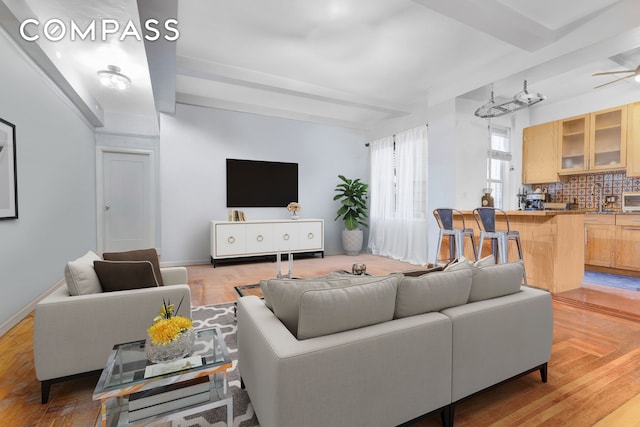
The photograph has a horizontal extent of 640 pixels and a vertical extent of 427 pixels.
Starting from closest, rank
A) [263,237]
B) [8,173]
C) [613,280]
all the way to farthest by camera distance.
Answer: [8,173], [613,280], [263,237]

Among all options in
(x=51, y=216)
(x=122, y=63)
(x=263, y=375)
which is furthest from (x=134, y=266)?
(x=122, y=63)

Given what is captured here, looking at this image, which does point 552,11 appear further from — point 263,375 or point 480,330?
point 263,375

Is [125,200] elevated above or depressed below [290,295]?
above

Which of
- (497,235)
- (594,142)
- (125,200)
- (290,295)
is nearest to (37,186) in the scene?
(125,200)

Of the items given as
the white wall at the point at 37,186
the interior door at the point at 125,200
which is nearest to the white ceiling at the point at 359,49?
the white wall at the point at 37,186

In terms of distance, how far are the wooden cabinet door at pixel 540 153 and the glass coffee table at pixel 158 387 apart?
244 inches

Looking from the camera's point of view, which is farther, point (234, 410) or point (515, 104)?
point (515, 104)

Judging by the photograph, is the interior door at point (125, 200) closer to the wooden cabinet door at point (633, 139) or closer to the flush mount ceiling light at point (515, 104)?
the flush mount ceiling light at point (515, 104)

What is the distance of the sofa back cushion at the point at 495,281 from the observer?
1.64m

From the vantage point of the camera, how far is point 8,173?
261 cm

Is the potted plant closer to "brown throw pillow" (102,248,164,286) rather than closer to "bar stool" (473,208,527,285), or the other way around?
"bar stool" (473,208,527,285)

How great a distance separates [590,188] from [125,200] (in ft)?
27.9

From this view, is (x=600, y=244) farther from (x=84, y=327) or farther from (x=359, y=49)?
(x=84, y=327)

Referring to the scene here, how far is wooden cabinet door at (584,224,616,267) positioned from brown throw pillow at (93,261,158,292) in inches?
241
